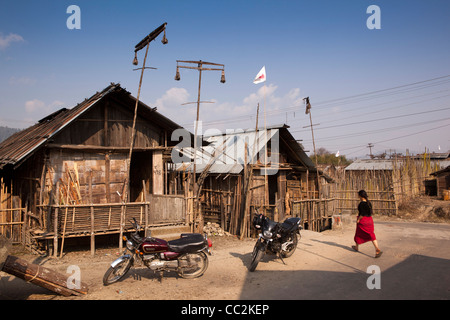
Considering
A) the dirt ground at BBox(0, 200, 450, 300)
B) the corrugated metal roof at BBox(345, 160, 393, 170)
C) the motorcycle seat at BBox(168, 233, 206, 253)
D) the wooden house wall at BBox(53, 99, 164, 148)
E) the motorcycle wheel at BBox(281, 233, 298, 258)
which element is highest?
the wooden house wall at BBox(53, 99, 164, 148)

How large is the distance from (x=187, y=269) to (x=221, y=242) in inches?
189

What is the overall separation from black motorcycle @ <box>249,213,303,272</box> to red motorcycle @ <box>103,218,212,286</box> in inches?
54.3

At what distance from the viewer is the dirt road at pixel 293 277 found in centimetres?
607

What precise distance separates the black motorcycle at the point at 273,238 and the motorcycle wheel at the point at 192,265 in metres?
1.22

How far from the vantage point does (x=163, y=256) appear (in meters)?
6.93

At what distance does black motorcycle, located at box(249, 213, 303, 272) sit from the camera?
7871 millimetres

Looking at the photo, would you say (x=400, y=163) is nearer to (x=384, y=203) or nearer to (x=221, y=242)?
(x=384, y=203)

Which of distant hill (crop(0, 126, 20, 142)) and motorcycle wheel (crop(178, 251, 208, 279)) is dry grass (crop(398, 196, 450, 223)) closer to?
motorcycle wheel (crop(178, 251, 208, 279))

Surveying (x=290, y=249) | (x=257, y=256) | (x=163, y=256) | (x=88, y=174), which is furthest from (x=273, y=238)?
(x=88, y=174)

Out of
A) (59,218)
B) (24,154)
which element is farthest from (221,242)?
A: (24,154)

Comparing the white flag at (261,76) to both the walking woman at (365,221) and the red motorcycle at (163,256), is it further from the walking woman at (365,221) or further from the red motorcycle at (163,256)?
the red motorcycle at (163,256)

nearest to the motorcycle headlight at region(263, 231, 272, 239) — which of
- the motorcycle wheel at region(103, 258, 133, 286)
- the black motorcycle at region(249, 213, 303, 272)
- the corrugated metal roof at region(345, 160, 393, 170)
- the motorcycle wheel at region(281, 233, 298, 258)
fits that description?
the black motorcycle at region(249, 213, 303, 272)

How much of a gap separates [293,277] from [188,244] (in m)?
2.47

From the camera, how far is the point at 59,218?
376 inches
